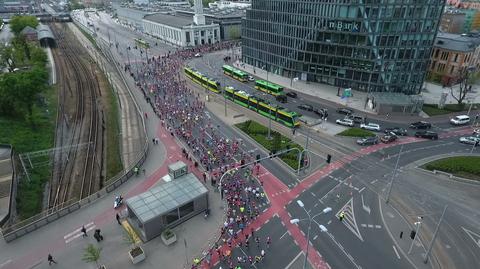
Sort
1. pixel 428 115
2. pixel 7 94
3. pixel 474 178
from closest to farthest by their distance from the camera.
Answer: pixel 474 178 → pixel 7 94 → pixel 428 115

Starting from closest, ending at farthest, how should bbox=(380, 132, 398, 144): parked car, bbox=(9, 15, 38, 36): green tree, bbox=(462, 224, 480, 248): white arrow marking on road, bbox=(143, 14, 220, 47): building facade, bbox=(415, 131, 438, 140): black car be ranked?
bbox=(462, 224, 480, 248): white arrow marking on road → bbox=(380, 132, 398, 144): parked car → bbox=(415, 131, 438, 140): black car → bbox=(9, 15, 38, 36): green tree → bbox=(143, 14, 220, 47): building facade

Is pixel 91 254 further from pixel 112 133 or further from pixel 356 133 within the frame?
pixel 356 133

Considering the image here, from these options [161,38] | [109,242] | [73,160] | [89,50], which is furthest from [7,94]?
[161,38]

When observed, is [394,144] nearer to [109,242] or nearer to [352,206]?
[352,206]

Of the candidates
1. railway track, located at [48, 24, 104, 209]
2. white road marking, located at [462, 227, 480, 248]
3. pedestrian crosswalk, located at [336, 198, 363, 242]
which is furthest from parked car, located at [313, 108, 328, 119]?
railway track, located at [48, 24, 104, 209]

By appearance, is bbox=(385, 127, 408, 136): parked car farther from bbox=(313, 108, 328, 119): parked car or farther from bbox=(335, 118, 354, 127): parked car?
bbox=(313, 108, 328, 119): parked car

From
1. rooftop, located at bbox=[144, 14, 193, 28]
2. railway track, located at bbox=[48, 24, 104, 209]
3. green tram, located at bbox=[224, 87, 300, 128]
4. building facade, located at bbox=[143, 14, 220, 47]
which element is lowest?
railway track, located at bbox=[48, 24, 104, 209]
